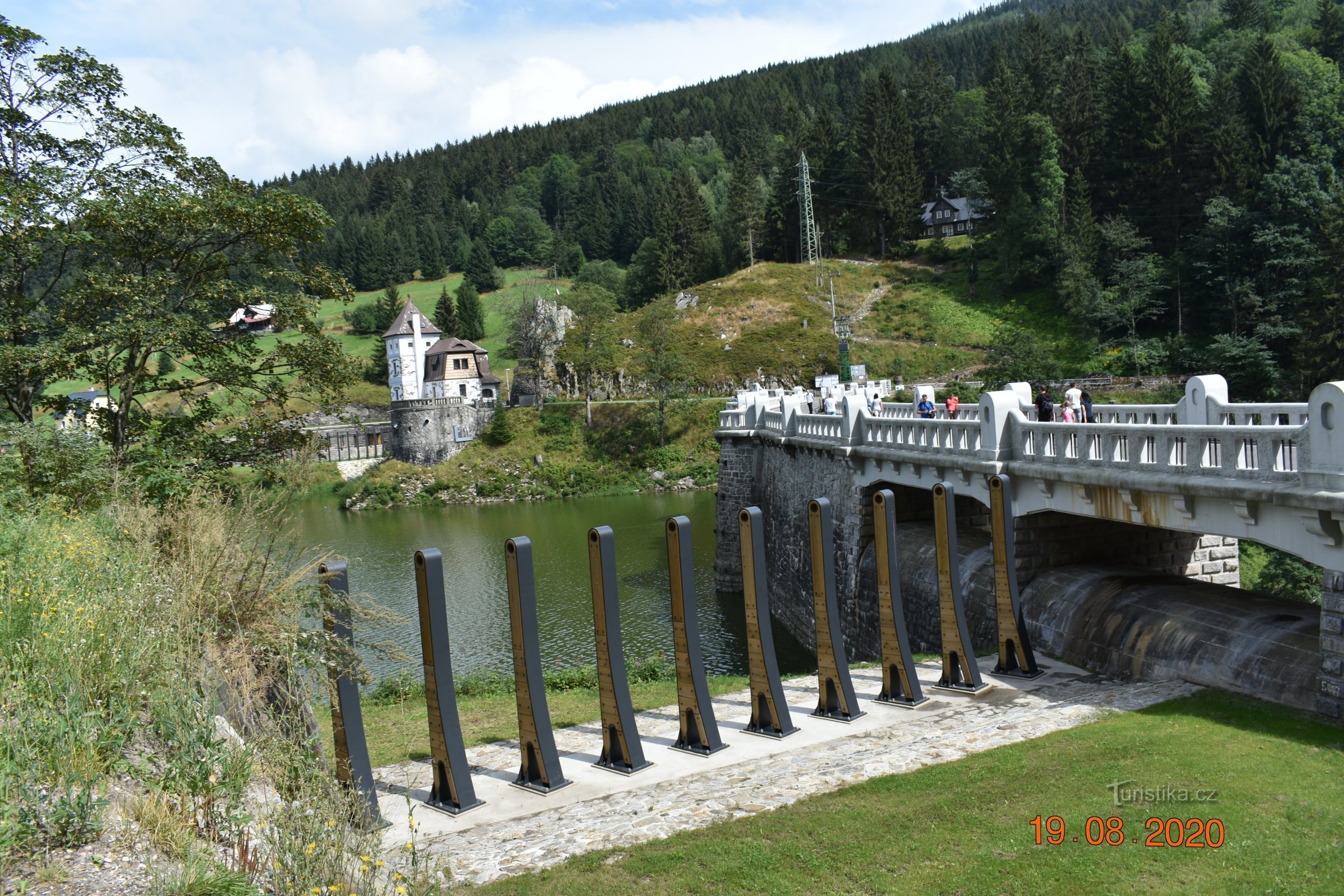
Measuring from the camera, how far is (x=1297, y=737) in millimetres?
9266

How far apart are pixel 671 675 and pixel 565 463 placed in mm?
48307

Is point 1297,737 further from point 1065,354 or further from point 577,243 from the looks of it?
point 577,243

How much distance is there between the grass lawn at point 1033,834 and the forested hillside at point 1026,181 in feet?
133

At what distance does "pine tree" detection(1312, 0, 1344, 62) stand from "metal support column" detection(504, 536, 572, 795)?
8364cm

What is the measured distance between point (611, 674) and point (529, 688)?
1.02 metres

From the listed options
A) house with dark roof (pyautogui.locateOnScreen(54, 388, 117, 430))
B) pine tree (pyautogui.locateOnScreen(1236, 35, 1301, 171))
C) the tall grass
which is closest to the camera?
the tall grass

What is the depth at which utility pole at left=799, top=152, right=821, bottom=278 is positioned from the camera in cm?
7688

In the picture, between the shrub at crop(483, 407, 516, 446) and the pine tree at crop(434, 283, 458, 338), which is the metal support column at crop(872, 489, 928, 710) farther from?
the pine tree at crop(434, 283, 458, 338)

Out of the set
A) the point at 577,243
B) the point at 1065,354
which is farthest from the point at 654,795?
the point at 577,243

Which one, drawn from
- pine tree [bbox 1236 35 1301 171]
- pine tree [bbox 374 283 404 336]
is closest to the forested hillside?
pine tree [bbox 1236 35 1301 171]

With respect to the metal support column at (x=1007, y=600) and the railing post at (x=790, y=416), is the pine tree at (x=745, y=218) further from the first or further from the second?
the metal support column at (x=1007, y=600)

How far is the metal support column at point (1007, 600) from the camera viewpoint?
1341 cm

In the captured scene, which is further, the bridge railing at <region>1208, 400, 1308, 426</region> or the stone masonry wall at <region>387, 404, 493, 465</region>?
the stone masonry wall at <region>387, 404, 493, 465</region>

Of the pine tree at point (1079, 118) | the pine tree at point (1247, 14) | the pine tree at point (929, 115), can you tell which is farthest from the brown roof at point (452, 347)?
the pine tree at point (1247, 14)
